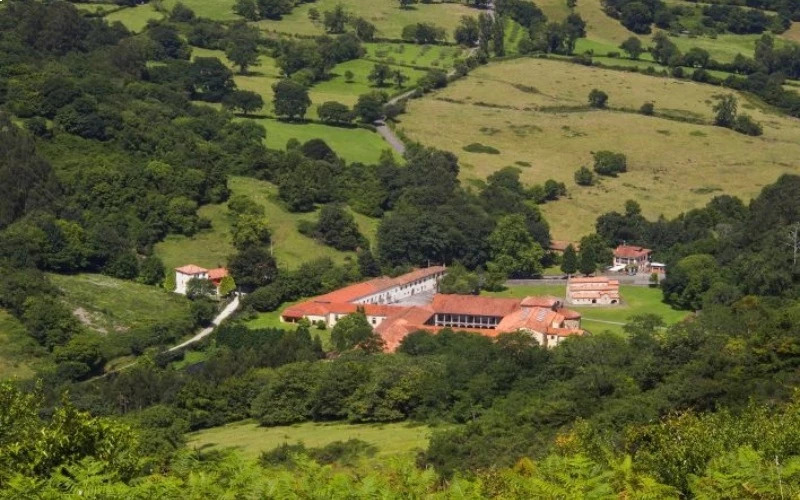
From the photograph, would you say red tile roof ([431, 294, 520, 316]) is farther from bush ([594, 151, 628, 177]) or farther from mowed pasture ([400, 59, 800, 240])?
bush ([594, 151, 628, 177])

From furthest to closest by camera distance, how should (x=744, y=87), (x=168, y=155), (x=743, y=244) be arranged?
(x=744, y=87), (x=168, y=155), (x=743, y=244)

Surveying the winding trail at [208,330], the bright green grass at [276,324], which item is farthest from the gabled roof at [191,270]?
the bright green grass at [276,324]

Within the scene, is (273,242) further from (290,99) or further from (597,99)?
(597,99)

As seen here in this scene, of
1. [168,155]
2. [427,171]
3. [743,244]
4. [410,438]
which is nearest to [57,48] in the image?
[168,155]

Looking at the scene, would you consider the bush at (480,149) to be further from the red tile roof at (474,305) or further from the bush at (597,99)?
the red tile roof at (474,305)

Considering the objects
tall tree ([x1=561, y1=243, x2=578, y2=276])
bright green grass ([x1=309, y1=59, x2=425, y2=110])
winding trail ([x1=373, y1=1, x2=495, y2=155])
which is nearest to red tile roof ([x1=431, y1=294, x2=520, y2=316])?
tall tree ([x1=561, y1=243, x2=578, y2=276])

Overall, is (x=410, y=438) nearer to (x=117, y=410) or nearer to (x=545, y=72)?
(x=117, y=410)
